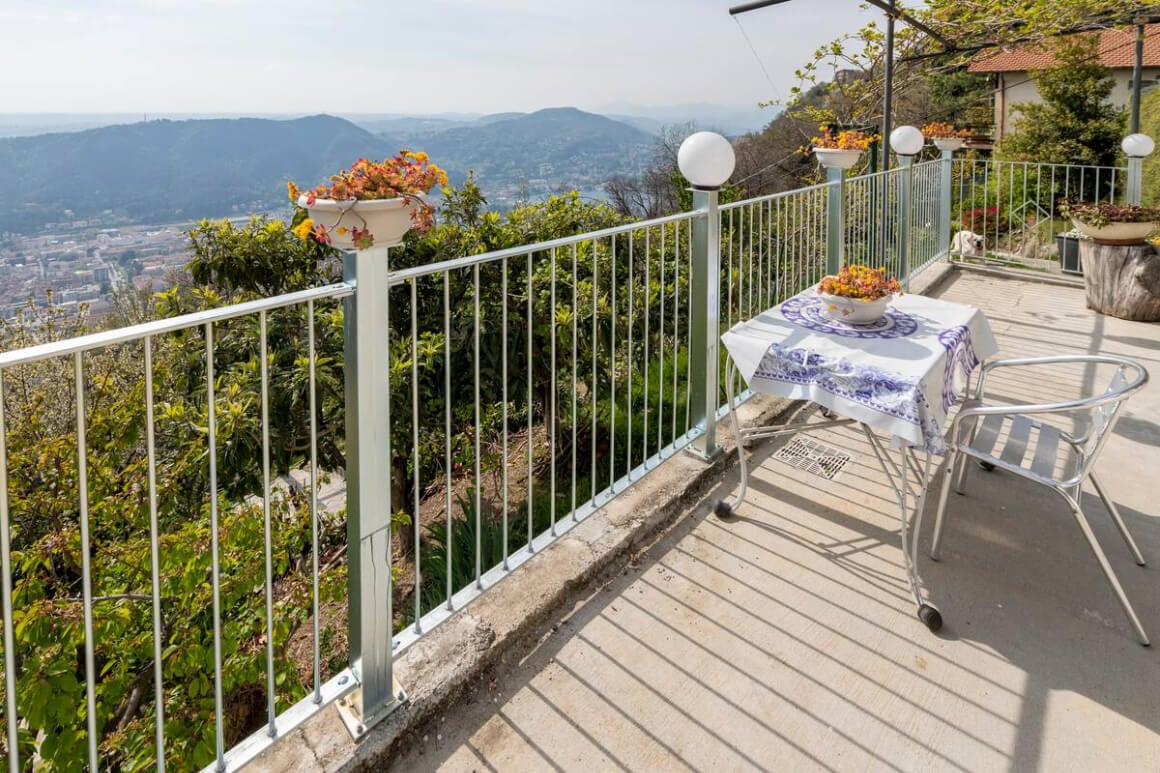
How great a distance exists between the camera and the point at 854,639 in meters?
2.16

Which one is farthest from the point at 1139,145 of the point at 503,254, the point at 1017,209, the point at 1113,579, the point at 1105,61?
the point at 1105,61

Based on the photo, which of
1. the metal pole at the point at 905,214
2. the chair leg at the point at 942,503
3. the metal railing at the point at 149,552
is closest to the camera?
the metal railing at the point at 149,552

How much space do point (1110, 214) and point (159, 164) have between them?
23874 mm

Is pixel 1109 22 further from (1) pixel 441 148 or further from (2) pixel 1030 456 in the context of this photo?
(1) pixel 441 148

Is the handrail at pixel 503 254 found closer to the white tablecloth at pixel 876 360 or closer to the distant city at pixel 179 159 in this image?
the white tablecloth at pixel 876 360

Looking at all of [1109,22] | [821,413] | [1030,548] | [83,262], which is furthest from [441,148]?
[1030,548]

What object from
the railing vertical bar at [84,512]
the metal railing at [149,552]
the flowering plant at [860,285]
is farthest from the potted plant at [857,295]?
the railing vertical bar at [84,512]

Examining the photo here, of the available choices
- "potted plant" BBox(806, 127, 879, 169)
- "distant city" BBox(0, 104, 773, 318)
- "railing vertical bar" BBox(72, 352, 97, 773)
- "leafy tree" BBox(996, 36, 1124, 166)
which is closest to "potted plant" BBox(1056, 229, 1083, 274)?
"potted plant" BBox(806, 127, 879, 169)

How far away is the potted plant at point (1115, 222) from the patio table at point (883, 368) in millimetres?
3617

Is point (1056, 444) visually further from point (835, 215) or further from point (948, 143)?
point (948, 143)

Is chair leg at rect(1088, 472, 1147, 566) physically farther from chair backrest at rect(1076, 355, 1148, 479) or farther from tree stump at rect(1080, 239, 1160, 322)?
tree stump at rect(1080, 239, 1160, 322)

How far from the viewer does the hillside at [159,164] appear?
18703mm

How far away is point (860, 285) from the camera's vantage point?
2.76 metres

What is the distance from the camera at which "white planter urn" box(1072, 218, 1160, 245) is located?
5509mm
